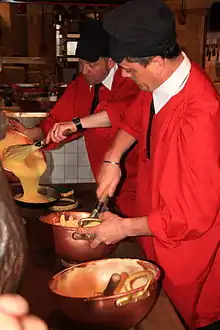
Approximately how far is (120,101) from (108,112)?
0.25 feet

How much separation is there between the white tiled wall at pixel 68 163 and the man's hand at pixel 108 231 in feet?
5.05

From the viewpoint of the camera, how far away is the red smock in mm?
2395

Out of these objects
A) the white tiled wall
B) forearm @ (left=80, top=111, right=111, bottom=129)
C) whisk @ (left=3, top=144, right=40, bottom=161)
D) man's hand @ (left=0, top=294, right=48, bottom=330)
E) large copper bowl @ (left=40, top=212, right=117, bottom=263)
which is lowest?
the white tiled wall

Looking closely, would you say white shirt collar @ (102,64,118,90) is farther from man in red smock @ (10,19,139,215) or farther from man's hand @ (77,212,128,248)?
man's hand @ (77,212,128,248)

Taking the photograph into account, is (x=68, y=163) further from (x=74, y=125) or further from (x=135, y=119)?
(x=135, y=119)

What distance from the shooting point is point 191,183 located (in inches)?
58.7

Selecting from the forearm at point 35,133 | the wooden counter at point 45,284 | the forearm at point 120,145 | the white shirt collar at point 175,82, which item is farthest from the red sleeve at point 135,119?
the forearm at point 35,133

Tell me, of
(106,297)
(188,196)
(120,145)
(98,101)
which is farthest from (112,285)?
(98,101)

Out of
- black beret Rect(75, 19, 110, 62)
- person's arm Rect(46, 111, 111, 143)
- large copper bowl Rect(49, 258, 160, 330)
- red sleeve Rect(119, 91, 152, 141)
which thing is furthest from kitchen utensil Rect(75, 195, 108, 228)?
black beret Rect(75, 19, 110, 62)

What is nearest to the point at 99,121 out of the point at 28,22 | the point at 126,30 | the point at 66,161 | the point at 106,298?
the point at 66,161

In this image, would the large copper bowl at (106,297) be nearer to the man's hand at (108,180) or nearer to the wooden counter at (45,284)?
the wooden counter at (45,284)

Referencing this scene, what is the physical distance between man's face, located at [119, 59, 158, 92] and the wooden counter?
1.74 feet

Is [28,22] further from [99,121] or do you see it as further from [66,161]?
[99,121]

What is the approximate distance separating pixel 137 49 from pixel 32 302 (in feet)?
2.52
